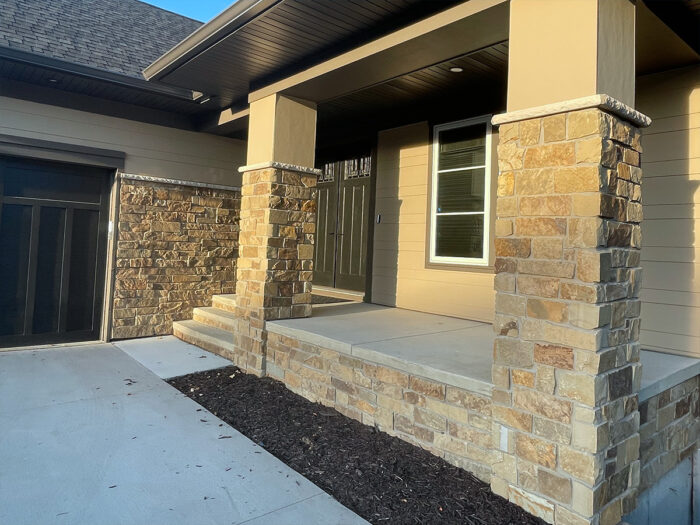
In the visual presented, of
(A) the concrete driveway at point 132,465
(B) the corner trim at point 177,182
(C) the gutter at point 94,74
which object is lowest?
(A) the concrete driveway at point 132,465

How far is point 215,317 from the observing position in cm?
585

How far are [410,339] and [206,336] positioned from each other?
2804 mm

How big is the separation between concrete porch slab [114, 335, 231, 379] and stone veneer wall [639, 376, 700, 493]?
12.2ft

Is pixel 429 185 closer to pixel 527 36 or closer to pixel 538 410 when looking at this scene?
pixel 527 36

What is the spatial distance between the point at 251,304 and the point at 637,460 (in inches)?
132

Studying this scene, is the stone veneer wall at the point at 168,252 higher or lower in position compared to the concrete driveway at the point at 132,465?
higher

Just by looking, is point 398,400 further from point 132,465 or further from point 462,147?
point 462,147

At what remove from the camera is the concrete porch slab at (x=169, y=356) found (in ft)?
15.5

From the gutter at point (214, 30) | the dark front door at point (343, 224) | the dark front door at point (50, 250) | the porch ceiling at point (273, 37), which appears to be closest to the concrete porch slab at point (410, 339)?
the dark front door at point (343, 224)

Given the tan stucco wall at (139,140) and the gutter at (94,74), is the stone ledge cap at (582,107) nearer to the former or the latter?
the gutter at (94,74)

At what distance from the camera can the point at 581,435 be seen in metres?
2.12

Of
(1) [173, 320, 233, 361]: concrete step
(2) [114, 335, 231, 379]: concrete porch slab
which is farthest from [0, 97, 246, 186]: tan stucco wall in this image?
(2) [114, 335, 231, 379]: concrete porch slab

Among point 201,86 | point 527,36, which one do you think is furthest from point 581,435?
point 201,86

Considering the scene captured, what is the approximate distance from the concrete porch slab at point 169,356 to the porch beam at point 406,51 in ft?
9.53
